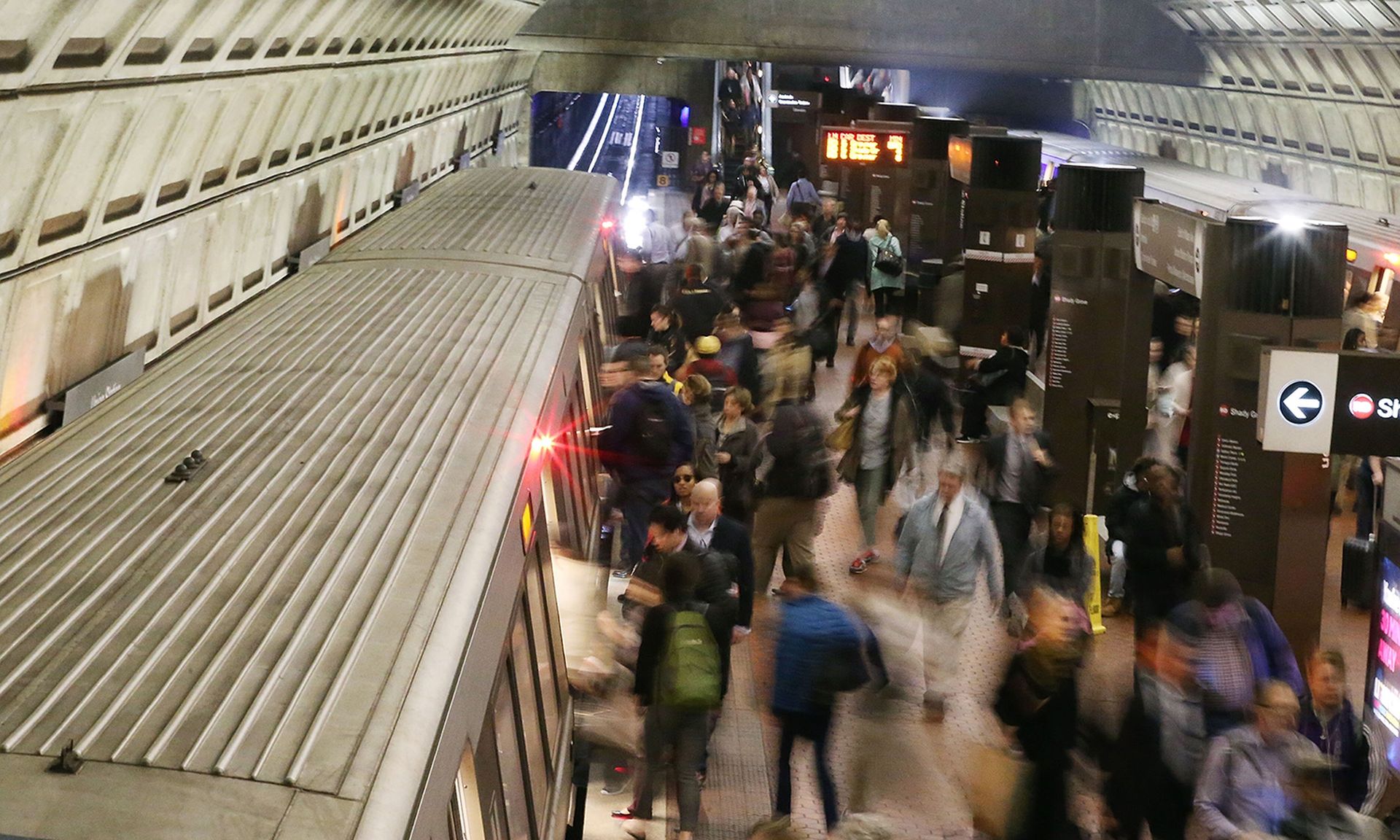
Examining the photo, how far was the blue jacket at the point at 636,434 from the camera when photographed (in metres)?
8.76

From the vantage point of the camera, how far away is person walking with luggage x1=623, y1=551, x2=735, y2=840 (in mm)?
6184

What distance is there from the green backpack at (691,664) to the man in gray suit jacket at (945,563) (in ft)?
6.62

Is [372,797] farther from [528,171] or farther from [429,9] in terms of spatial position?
[528,171]

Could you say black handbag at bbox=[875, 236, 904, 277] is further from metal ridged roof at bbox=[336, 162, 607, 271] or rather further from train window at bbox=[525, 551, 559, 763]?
train window at bbox=[525, 551, 559, 763]

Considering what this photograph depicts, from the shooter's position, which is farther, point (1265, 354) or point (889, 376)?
point (889, 376)

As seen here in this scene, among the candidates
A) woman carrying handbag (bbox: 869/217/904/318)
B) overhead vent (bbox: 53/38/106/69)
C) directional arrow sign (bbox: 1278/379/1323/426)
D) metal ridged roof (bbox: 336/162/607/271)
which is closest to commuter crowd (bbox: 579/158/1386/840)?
directional arrow sign (bbox: 1278/379/1323/426)

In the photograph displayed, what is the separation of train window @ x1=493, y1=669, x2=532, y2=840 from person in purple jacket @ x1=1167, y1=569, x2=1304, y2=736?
2.51 meters

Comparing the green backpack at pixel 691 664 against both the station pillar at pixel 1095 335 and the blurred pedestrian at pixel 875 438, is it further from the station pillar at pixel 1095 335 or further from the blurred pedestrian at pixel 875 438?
the station pillar at pixel 1095 335

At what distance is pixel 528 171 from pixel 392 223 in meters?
4.73

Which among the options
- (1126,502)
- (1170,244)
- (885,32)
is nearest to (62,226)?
(1126,502)

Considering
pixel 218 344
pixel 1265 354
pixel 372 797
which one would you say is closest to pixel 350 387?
pixel 218 344

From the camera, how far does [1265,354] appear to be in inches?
304

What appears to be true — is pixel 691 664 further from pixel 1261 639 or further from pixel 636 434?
pixel 636 434

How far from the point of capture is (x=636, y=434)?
8.82m
